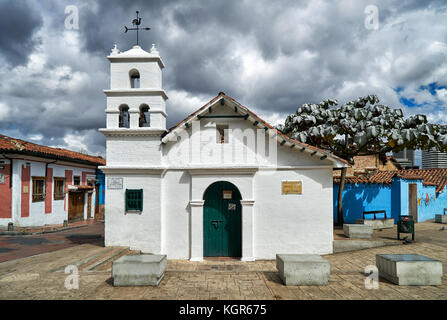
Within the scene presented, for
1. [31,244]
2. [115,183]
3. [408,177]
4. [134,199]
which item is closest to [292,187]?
[134,199]

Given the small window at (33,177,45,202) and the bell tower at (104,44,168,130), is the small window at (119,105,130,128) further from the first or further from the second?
the small window at (33,177,45,202)

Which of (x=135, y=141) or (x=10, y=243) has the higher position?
(x=135, y=141)

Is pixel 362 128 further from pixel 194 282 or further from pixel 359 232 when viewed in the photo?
pixel 194 282

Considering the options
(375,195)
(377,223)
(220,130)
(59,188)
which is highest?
(220,130)

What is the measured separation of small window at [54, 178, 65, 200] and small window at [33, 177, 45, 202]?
1.06m

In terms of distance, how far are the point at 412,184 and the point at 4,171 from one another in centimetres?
2390

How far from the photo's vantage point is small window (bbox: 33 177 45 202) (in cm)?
1624

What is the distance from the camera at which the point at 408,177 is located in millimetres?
15469

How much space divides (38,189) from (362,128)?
18.3m

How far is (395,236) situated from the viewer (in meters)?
11.2

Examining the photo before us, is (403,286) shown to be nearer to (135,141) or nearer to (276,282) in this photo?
(276,282)

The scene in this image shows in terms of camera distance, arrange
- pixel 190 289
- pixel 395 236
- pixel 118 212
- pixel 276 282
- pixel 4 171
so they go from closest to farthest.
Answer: pixel 190 289 → pixel 276 282 → pixel 118 212 → pixel 395 236 → pixel 4 171
